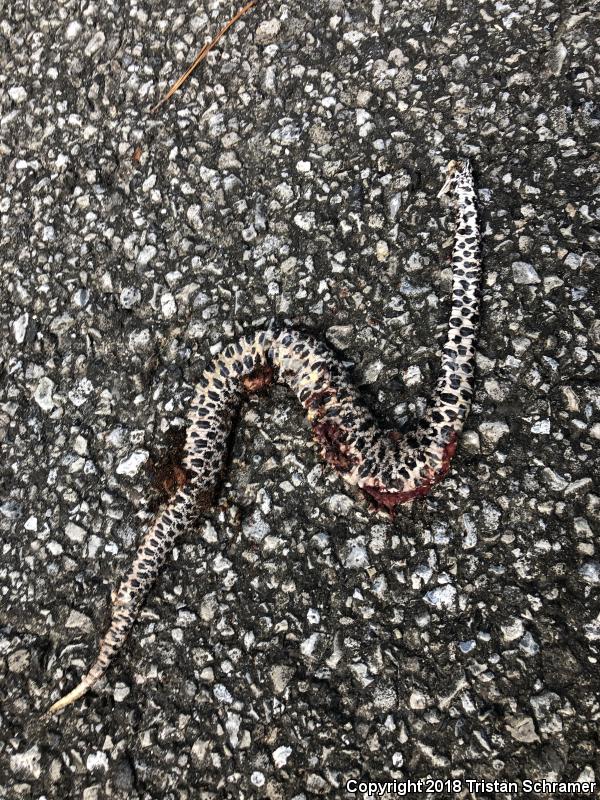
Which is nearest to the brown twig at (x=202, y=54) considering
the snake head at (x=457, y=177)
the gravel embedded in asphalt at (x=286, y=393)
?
the gravel embedded in asphalt at (x=286, y=393)

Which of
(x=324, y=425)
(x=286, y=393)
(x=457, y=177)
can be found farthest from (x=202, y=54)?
(x=324, y=425)

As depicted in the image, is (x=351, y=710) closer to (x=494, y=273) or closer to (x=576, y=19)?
(x=494, y=273)

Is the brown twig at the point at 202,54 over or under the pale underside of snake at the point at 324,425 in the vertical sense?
over

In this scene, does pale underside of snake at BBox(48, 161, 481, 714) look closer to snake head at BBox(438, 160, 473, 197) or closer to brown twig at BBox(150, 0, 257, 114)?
snake head at BBox(438, 160, 473, 197)

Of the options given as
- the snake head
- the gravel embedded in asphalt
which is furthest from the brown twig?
the snake head

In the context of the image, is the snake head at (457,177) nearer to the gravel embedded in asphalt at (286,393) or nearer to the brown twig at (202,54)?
the gravel embedded in asphalt at (286,393)

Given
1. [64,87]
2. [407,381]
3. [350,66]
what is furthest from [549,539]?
[64,87]

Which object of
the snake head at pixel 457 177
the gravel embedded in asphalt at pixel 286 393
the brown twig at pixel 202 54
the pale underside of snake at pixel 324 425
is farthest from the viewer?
the brown twig at pixel 202 54

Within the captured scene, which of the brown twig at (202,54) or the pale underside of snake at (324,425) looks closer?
the pale underside of snake at (324,425)
